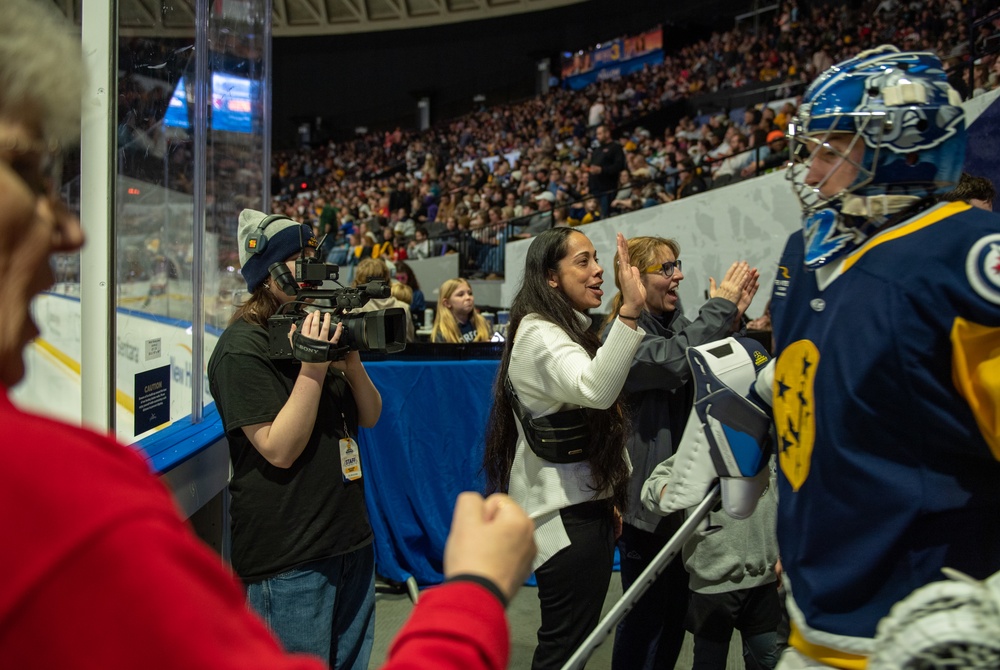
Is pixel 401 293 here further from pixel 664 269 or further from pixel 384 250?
pixel 384 250

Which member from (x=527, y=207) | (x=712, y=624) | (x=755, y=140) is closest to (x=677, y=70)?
(x=527, y=207)

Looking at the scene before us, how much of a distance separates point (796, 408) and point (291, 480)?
1333 millimetres

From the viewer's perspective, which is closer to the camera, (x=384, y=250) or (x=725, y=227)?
(x=725, y=227)

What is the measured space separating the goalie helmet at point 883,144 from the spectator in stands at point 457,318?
390cm

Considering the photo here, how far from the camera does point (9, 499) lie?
50cm

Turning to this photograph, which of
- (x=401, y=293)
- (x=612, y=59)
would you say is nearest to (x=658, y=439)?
(x=401, y=293)

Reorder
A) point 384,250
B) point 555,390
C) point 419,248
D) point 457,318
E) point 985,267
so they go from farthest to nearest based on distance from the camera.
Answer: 1. point 419,248
2. point 384,250
3. point 457,318
4. point 555,390
5. point 985,267

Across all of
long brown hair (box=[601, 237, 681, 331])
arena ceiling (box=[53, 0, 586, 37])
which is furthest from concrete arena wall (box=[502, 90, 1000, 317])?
arena ceiling (box=[53, 0, 586, 37])

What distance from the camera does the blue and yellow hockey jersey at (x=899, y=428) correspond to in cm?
123

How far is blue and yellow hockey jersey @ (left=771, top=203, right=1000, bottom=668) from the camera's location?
4.04 ft

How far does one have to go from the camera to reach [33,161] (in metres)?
0.63

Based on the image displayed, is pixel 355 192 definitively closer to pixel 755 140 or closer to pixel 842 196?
pixel 755 140

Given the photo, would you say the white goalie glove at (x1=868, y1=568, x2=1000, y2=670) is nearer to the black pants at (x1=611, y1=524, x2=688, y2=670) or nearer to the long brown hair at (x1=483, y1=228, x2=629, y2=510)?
the long brown hair at (x1=483, y1=228, x2=629, y2=510)

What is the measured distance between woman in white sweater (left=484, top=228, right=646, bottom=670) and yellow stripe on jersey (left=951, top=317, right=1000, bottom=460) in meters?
1.15
